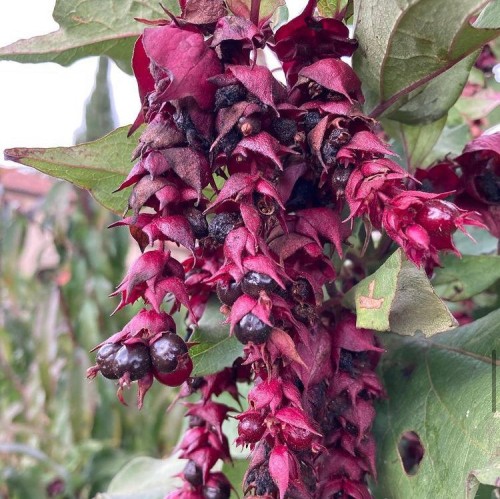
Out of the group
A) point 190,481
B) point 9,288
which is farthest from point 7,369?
point 190,481

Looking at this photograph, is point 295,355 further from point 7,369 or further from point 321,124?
point 7,369

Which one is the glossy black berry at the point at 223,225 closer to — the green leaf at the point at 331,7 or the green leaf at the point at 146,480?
the green leaf at the point at 331,7

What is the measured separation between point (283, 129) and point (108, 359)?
0.70 feet

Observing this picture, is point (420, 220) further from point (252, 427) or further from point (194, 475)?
point (194, 475)

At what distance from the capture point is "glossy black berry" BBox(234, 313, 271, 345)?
41 centimetres

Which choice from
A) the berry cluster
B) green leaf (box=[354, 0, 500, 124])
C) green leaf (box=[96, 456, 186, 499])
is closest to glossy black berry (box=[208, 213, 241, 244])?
the berry cluster

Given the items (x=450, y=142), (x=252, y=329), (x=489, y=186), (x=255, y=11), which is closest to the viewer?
(x=252, y=329)

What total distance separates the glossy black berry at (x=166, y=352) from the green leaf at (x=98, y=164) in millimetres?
223

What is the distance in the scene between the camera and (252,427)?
456mm

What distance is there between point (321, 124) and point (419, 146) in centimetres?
30

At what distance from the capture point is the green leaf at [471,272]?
28.3 inches


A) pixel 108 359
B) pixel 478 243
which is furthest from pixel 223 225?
pixel 478 243

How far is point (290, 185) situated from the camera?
0.52 meters

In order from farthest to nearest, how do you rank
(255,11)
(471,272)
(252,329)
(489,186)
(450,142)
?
(450,142) < (471,272) < (489,186) < (255,11) < (252,329)
